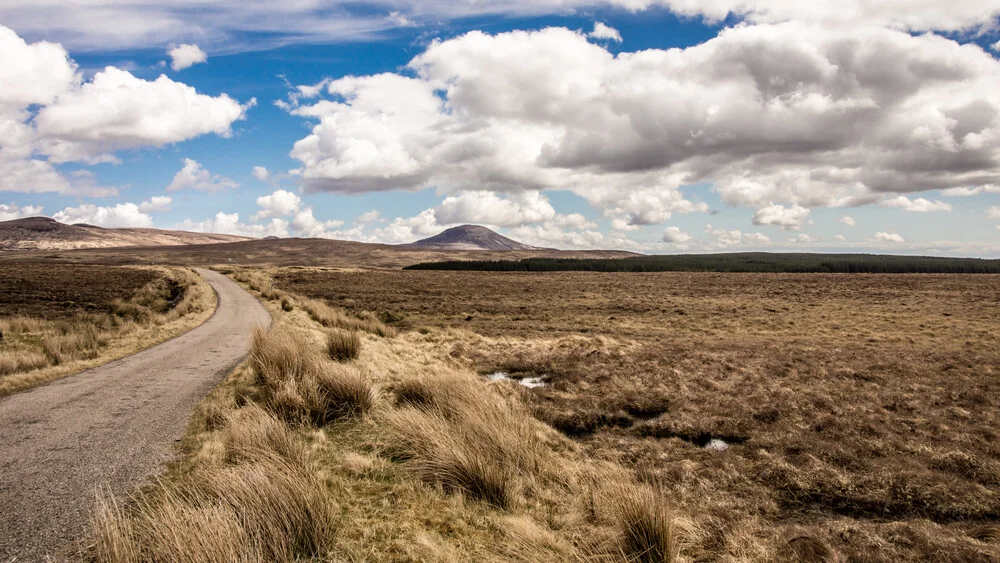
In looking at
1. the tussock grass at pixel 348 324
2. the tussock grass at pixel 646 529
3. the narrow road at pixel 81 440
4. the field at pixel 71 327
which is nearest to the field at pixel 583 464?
the tussock grass at pixel 646 529

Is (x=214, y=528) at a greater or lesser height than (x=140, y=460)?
greater

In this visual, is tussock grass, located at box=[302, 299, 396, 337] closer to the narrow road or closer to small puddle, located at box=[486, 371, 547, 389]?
small puddle, located at box=[486, 371, 547, 389]

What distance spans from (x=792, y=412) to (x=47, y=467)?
1279cm

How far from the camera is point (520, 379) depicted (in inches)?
595

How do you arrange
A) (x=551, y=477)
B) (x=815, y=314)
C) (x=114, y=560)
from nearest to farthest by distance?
(x=114, y=560), (x=551, y=477), (x=815, y=314)

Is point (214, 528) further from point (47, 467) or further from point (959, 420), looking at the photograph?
point (959, 420)

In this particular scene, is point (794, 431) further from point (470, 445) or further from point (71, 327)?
point (71, 327)

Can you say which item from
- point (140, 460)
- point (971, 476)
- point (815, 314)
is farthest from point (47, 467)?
point (815, 314)

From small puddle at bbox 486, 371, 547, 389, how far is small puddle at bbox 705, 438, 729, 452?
17.4 ft

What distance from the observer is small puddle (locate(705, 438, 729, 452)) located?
8.77 m

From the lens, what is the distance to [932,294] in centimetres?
4991

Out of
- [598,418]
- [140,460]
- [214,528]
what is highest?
[214,528]

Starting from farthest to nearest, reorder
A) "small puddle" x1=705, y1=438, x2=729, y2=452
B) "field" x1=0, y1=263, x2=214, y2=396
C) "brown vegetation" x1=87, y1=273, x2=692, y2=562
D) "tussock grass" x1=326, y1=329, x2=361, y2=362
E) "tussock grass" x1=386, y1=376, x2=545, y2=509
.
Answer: "tussock grass" x1=326, y1=329, x2=361, y2=362
"field" x1=0, y1=263, x2=214, y2=396
"small puddle" x1=705, y1=438, x2=729, y2=452
"tussock grass" x1=386, y1=376, x2=545, y2=509
"brown vegetation" x1=87, y1=273, x2=692, y2=562

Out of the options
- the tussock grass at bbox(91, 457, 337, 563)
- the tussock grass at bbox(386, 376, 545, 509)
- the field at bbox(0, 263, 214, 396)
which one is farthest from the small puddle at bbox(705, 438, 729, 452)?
the field at bbox(0, 263, 214, 396)
